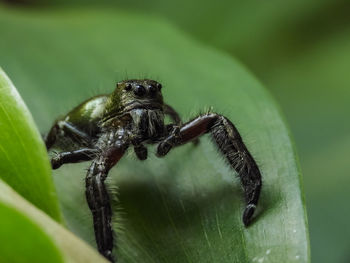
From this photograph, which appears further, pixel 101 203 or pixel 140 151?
pixel 140 151

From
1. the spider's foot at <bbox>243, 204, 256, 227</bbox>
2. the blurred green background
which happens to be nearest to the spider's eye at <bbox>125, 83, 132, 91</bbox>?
the spider's foot at <bbox>243, 204, 256, 227</bbox>

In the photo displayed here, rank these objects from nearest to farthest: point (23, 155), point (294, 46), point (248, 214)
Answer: point (23, 155) < point (248, 214) < point (294, 46)

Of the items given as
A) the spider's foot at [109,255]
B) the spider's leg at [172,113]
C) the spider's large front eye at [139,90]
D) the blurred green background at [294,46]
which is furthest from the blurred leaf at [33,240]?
the blurred green background at [294,46]

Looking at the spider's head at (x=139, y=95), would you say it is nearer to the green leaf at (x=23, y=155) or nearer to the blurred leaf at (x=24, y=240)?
the green leaf at (x=23, y=155)

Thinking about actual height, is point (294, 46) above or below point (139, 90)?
below

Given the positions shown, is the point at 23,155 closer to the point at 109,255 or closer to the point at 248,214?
the point at 109,255

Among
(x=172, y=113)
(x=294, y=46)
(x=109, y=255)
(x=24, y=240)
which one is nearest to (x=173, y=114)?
(x=172, y=113)

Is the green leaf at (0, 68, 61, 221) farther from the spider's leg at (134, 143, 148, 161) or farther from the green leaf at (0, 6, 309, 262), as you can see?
the spider's leg at (134, 143, 148, 161)
